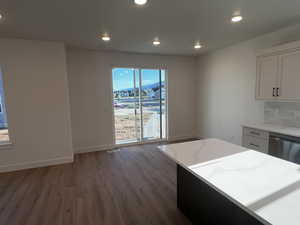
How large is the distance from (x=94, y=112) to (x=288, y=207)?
4177mm

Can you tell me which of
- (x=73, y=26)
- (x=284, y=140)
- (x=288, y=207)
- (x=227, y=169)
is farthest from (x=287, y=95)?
(x=73, y=26)

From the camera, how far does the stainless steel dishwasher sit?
8.22 ft

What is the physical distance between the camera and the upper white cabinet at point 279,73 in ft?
8.91

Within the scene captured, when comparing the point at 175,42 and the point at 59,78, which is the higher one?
the point at 175,42

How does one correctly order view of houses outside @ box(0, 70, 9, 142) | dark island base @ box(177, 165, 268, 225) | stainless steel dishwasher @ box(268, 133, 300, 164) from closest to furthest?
dark island base @ box(177, 165, 268, 225)
stainless steel dishwasher @ box(268, 133, 300, 164)
view of houses outside @ box(0, 70, 9, 142)

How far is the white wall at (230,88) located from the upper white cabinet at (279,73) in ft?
1.36

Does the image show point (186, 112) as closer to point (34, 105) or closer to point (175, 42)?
point (175, 42)

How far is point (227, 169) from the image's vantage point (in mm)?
1472

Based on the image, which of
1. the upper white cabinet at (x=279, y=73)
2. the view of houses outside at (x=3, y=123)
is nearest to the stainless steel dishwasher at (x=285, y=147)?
the upper white cabinet at (x=279, y=73)

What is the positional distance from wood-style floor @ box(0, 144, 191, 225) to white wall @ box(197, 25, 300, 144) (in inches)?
75.9

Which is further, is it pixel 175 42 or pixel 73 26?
pixel 175 42

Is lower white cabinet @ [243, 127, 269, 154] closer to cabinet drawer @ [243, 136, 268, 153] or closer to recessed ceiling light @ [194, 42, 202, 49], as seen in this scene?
cabinet drawer @ [243, 136, 268, 153]

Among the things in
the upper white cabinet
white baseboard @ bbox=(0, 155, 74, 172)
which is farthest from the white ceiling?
white baseboard @ bbox=(0, 155, 74, 172)

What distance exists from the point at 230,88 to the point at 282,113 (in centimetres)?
131
